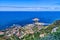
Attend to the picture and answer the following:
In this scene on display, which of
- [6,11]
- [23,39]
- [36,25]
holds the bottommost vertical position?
[23,39]

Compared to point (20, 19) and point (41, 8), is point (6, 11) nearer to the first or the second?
point (20, 19)


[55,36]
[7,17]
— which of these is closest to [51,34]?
[55,36]

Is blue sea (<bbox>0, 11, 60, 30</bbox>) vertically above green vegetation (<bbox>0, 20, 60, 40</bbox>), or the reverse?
blue sea (<bbox>0, 11, 60, 30</bbox>)

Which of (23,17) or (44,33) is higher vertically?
(23,17)

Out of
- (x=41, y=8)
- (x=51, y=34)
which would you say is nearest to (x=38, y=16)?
(x=41, y=8)

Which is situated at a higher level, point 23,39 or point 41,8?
point 41,8

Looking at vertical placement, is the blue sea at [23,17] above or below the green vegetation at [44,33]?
above

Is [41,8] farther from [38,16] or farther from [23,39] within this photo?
[23,39]
